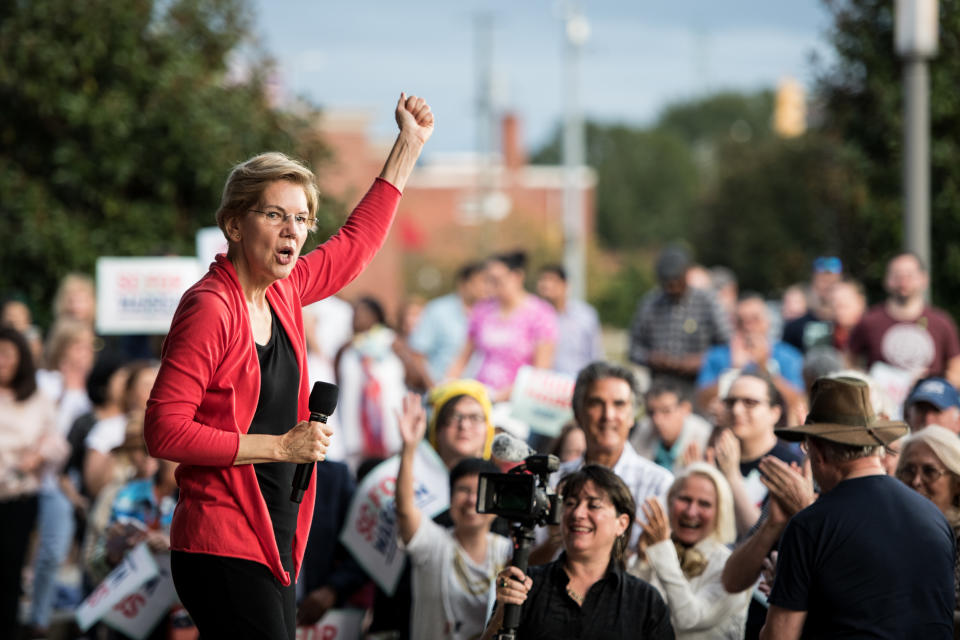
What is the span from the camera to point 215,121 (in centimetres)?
1399

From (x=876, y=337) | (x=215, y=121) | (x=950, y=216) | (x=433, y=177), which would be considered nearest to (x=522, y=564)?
(x=876, y=337)

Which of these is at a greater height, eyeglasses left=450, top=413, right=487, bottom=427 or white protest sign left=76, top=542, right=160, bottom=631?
eyeglasses left=450, top=413, right=487, bottom=427

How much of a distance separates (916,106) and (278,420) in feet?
24.3

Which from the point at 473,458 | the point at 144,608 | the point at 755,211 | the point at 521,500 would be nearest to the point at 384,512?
the point at 473,458

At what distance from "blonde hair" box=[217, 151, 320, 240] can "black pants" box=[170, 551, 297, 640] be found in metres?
0.91

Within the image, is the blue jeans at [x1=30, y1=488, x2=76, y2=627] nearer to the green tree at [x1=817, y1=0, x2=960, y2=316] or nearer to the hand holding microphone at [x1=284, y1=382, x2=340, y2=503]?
the hand holding microphone at [x1=284, y1=382, x2=340, y2=503]

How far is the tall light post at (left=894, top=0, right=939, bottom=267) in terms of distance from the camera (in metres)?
9.95

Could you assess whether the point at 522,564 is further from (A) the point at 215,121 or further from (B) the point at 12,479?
(A) the point at 215,121

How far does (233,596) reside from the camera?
3.74 meters

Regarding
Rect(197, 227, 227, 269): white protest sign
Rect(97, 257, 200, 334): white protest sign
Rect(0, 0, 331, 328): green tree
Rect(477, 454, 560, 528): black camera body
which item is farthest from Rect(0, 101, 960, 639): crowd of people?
Rect(0, 0, 331, 328): green tree

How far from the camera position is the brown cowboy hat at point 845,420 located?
4688 mm

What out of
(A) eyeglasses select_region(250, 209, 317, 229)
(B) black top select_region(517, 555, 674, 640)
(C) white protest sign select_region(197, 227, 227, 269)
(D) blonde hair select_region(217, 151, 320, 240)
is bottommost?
(B) black top select_region(517, 555, 674, 640)

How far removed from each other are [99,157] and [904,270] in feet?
26.2

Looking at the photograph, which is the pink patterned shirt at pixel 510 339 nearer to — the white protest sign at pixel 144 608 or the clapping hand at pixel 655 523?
the white protest sign at pixel 144 608
